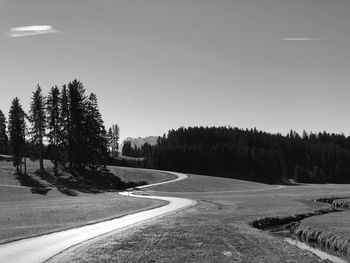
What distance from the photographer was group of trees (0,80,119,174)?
81.5m

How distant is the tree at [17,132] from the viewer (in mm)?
79875

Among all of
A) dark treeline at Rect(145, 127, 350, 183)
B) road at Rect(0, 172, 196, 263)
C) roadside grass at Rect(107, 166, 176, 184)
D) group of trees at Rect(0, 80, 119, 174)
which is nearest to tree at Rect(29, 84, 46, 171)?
group of trees at Rect(0, 80, 119, 174)

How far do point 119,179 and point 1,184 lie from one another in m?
21.2

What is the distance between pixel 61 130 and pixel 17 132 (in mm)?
8507

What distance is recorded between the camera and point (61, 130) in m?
83.0

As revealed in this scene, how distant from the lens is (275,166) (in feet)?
500

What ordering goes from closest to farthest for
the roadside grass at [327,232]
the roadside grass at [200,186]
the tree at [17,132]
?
1. the roadside grass at [327,232]
2. the roadside grass at [200,186]
3. the tree at [17,132]

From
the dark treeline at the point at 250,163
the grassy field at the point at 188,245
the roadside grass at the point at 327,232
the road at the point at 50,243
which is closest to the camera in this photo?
the road at the point at 50,243

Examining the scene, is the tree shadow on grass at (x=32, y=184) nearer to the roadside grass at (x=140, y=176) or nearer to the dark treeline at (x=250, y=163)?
the roadside grass at (x=140, y=176)

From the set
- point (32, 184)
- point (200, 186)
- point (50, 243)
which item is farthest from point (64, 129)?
point (50, 243)

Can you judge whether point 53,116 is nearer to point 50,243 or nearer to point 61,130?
point 61,130

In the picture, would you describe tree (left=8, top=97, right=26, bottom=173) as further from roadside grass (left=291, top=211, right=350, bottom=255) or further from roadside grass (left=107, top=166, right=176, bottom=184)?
roadside grass (left=291, top=211, right=350, bottom=255)

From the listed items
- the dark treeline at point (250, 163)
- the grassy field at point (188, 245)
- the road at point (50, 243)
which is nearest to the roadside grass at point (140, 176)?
the grassy field at point (188, 245)

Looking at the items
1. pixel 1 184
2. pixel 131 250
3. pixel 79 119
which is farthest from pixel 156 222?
pixel 79 119
